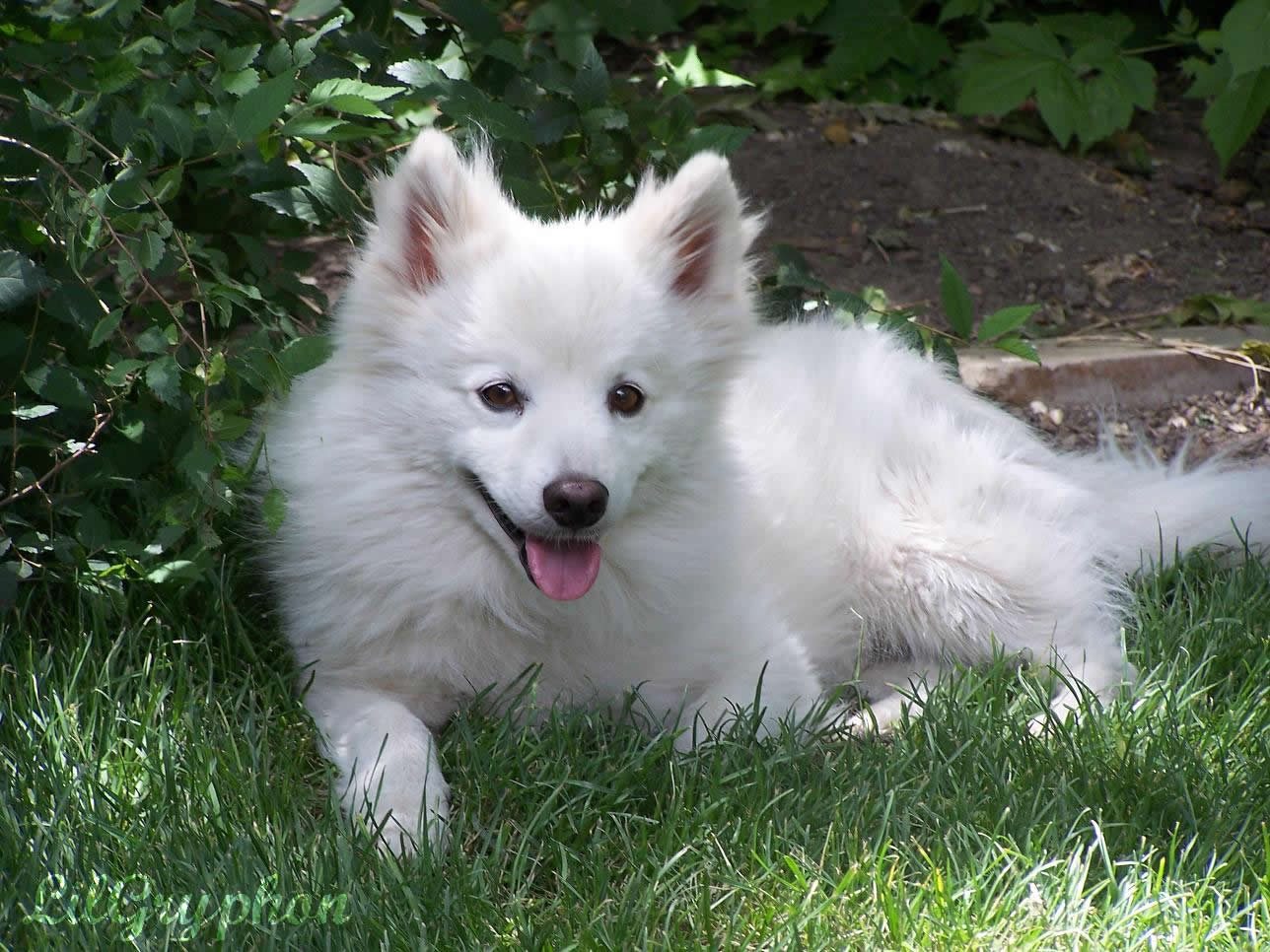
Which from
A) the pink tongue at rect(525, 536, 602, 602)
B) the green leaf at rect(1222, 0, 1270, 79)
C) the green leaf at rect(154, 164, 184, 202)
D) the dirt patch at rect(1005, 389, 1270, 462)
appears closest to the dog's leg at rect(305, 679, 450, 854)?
the pink tongue at rect(525, 536, 602, 602)

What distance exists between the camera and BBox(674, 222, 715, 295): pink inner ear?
288 cm

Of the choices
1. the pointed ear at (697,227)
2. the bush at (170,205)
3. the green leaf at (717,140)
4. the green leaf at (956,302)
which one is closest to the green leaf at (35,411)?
the bush at (170,205)

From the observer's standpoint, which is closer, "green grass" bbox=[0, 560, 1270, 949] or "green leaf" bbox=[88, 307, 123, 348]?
"green grass" bbox=[0, 560, 1270, 949]

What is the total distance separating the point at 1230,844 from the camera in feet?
7.67

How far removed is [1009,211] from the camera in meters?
5.62

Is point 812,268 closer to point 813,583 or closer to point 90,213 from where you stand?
point 813,583

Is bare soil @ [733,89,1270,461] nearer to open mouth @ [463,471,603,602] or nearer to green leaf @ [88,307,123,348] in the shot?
open mouth @ [463,471,603,602]

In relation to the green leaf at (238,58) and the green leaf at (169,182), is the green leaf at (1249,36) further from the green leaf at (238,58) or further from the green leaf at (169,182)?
the green leaf at (169,182)

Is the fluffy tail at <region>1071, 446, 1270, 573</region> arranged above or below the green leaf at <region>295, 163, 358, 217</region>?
above

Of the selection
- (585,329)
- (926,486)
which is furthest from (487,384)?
(926,486)

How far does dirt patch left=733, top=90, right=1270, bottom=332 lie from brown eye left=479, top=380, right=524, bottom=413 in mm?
2536

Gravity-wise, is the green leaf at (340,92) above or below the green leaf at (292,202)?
above

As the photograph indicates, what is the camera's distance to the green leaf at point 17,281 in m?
2.54

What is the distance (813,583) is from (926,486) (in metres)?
0.37
